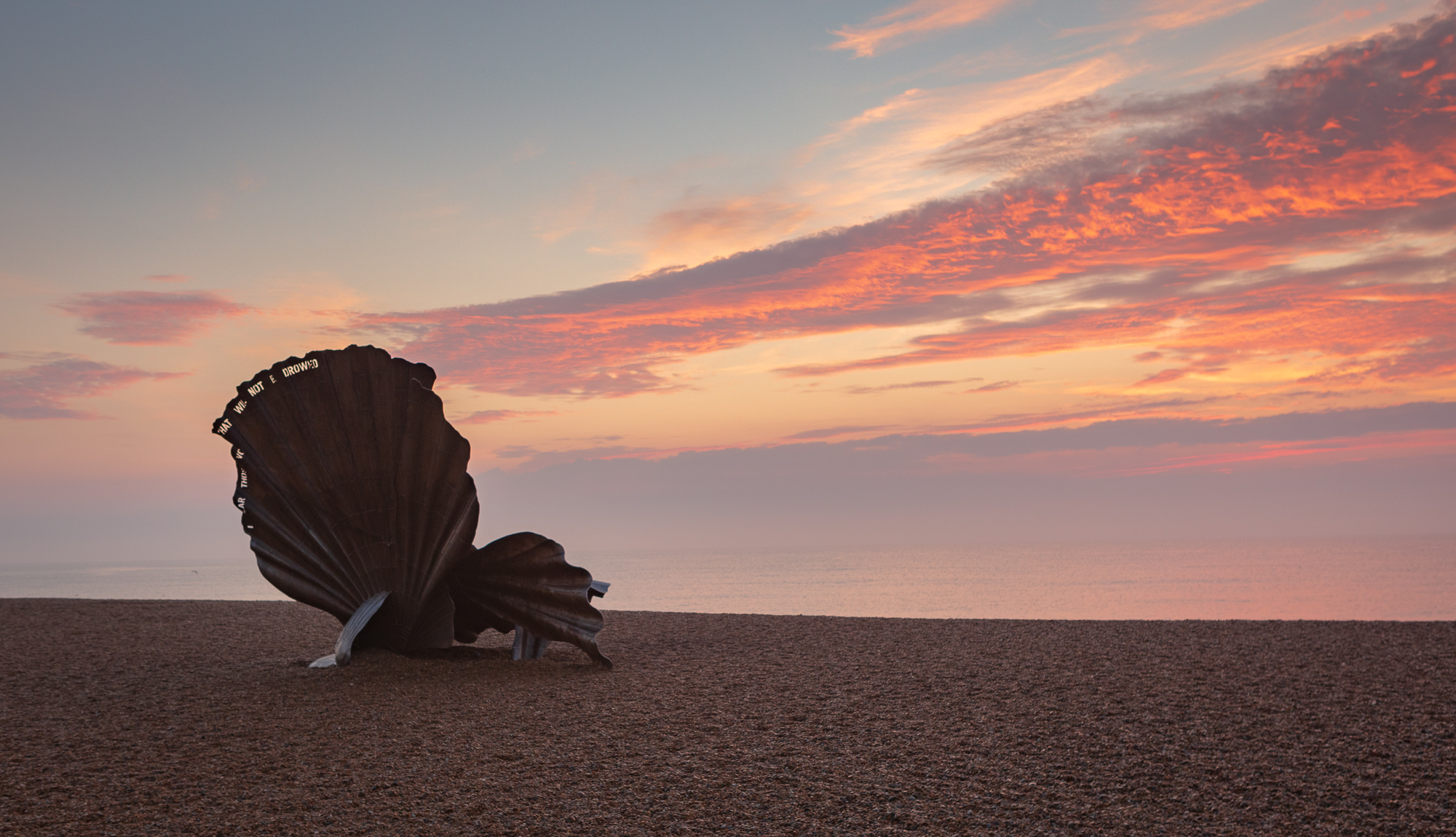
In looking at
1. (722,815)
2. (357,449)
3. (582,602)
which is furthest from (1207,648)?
(357,449)

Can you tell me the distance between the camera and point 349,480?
9.51 meters

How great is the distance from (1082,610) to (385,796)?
1588 cm

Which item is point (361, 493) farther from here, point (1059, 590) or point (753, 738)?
point (1059, 590)

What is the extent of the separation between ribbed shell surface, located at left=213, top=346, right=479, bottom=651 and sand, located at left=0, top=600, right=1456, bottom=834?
0.98 meters

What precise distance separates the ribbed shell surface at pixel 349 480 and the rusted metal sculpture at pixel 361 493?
0.03ft

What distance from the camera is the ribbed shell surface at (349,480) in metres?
9.49

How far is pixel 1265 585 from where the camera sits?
961 inches

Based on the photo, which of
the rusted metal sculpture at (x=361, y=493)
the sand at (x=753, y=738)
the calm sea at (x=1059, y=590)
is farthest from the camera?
the calm sea at (x=1059, y=590)

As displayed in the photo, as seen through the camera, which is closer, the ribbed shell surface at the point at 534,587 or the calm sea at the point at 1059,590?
the ribbed shell surface at the point at 534,587

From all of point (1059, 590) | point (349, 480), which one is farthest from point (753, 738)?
point (1059, 590)

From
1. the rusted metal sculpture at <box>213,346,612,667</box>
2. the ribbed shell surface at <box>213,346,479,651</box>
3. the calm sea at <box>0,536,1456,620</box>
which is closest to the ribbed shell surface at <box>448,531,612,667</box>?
the rusted metal sculpture at <box>213,346,612,667</box>

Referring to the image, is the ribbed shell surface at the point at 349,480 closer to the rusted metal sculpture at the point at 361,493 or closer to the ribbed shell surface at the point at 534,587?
the rusted metal sculpture at the point at 361,493

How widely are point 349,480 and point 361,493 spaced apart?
0.17m

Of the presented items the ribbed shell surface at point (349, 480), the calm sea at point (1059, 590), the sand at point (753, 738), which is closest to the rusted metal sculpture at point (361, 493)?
the ribbed shell surface at point (349, 480)
